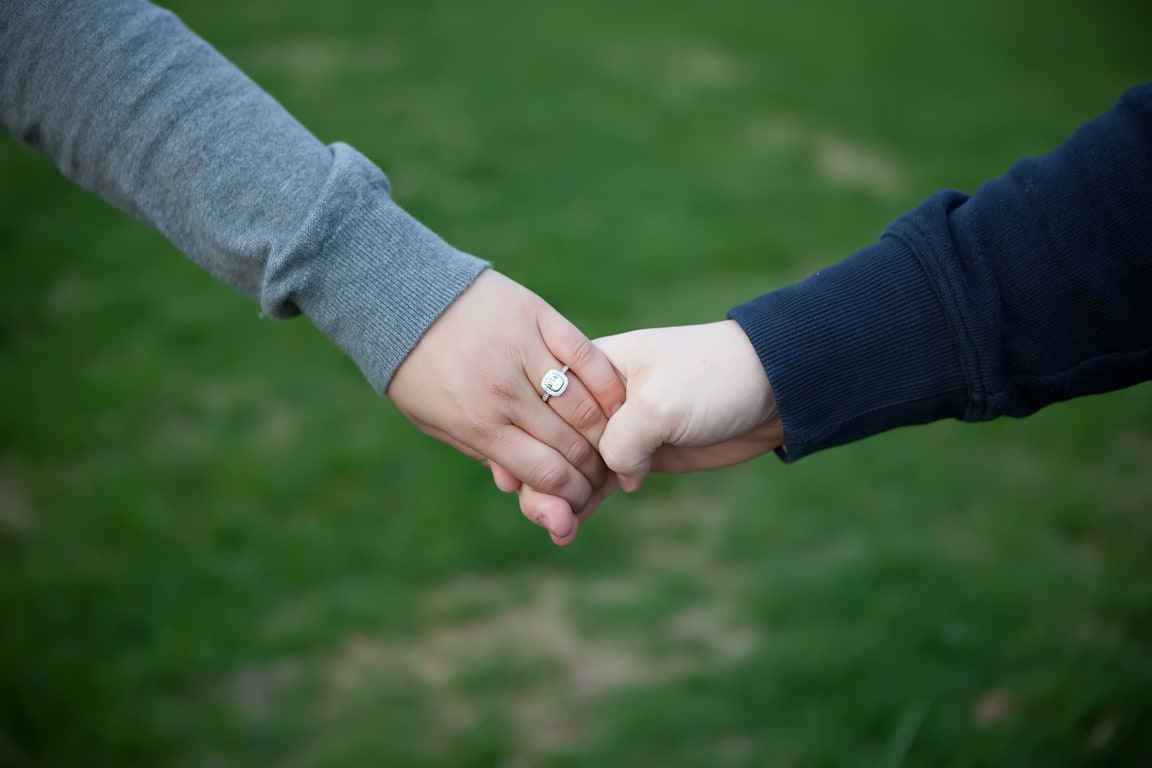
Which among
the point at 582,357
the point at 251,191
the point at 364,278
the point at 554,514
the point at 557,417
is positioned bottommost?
the point at 554,514

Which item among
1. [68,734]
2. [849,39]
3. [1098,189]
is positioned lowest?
[68,734]

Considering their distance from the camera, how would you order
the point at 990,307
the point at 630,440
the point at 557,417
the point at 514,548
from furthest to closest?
the point at 514,548, the point at 557,417, the point at 630,440, the point at 990,307

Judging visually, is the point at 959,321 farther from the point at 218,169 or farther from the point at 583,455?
the point at 218,169

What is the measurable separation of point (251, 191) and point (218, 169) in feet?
0.22

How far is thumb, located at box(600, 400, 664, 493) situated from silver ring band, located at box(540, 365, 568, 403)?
0.36 feet

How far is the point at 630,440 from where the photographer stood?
5.35ft

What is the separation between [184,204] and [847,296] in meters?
1.16

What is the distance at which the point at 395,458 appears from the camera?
2963 millimetres

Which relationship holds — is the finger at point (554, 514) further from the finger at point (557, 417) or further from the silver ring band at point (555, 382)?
the silver ring band at point (555, 382)

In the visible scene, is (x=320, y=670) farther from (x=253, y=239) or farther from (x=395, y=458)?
(x=253, y=239)

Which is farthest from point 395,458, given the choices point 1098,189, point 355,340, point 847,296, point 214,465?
point 1098,189

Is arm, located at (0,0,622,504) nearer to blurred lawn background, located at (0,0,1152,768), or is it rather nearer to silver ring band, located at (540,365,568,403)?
silver ring band, located at (540,365,568,403)

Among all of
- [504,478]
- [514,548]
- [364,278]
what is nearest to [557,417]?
[504,478]

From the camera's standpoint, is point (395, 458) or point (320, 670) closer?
point (320, 670)
